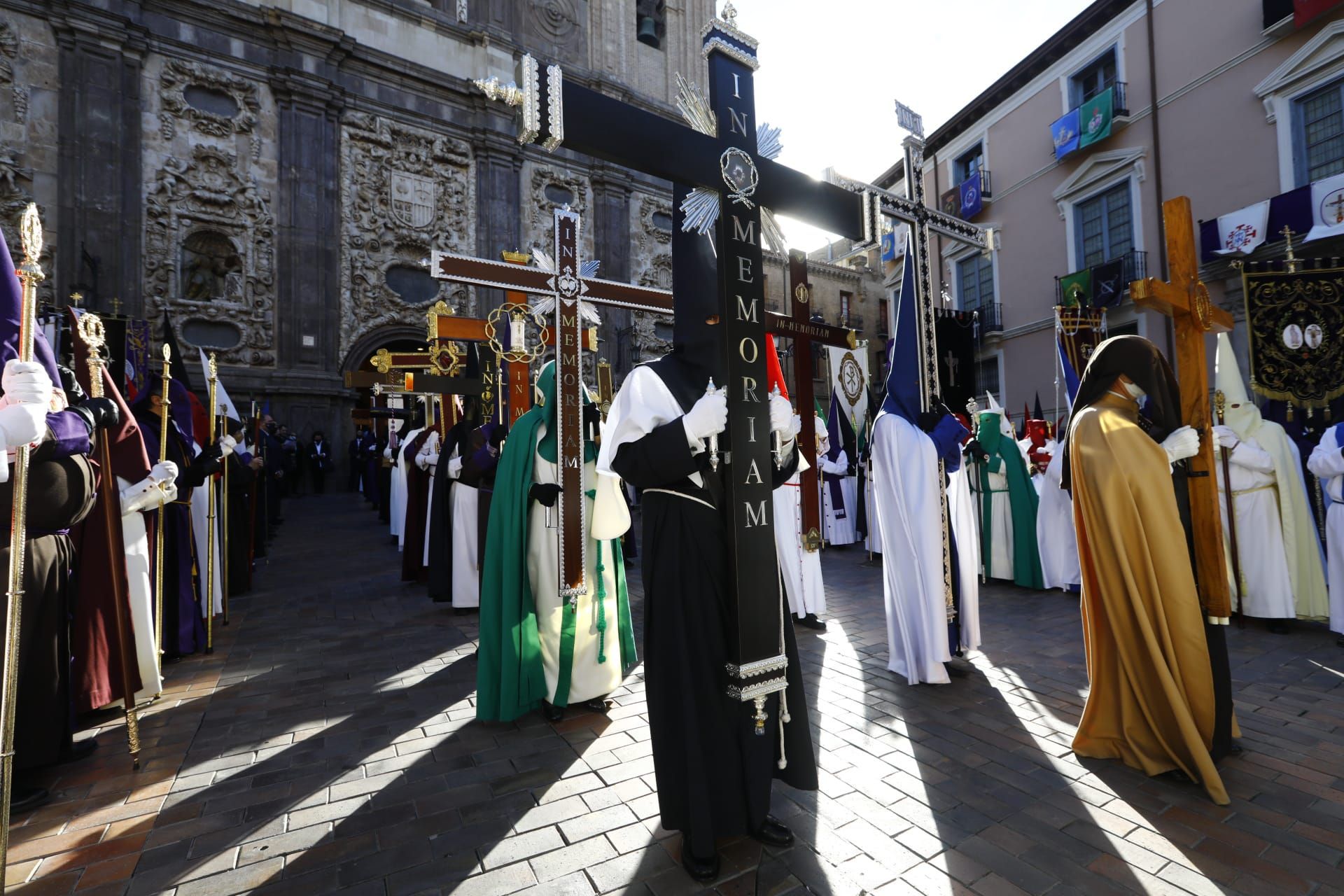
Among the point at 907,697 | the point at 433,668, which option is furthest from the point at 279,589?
the point at 907,697

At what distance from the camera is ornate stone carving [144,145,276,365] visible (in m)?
15.1

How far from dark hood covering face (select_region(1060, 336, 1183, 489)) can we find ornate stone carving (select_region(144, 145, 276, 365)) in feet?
58.6

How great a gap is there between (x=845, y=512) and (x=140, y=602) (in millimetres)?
8659

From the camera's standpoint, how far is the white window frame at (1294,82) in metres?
12.1

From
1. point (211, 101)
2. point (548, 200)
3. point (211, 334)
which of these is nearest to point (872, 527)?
point (211, 334)

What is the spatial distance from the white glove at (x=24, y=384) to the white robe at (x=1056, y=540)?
747 centimetres

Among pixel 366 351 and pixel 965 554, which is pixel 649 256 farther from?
pixel 965 554

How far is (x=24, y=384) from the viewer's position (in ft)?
7.61

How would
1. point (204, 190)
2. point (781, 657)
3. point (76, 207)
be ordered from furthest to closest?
point (204, 190) < point (76, 207) < point (781, 657)

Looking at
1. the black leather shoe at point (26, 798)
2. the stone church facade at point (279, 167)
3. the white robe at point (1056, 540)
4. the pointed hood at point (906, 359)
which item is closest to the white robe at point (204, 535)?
the black leather shoe at point (26, 798)

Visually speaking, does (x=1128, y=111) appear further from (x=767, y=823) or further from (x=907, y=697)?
(x=767, y=823)

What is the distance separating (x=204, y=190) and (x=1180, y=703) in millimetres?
19975

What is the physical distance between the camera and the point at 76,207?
14.1 m

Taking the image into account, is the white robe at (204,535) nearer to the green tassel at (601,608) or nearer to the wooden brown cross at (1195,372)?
the green tassel at (601,608)
